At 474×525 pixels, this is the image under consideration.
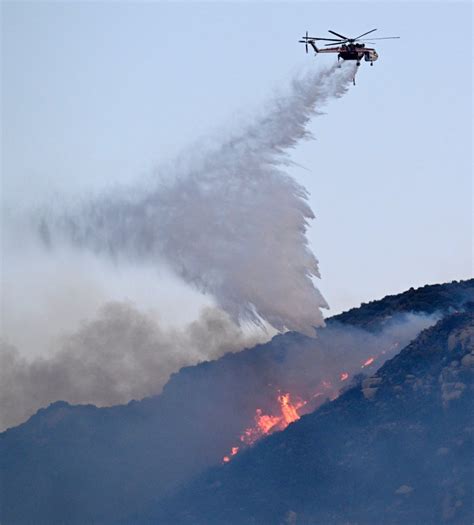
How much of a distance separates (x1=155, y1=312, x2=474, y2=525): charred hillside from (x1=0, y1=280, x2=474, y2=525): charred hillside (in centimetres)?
195

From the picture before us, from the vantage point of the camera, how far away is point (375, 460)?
176750 millimetres

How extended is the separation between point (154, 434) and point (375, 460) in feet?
93.2

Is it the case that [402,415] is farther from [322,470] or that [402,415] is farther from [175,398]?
[175,398]

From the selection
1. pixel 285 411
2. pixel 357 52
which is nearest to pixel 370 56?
pixel 357 52

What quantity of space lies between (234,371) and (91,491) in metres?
22.6

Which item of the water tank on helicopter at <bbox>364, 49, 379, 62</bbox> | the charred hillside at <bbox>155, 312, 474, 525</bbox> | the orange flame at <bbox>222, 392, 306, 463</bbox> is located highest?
the water tank on helicopter at <bbox>364, 49, 379, 62</bbox>

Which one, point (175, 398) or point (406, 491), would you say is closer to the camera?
point (406, 491)

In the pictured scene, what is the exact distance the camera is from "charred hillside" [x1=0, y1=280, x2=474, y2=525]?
186 meters

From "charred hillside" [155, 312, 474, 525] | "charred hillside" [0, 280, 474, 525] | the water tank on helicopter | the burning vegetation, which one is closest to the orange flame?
the burning vegetation

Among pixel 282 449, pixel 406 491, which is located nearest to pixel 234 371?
pixel 282 449

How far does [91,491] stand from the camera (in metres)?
188

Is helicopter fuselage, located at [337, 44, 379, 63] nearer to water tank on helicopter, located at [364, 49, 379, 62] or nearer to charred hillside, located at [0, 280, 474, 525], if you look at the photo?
water tank on helicopter, located at [364, 49, 379, 62]

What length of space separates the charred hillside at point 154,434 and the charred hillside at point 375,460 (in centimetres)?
195

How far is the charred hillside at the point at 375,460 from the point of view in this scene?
561 feet
